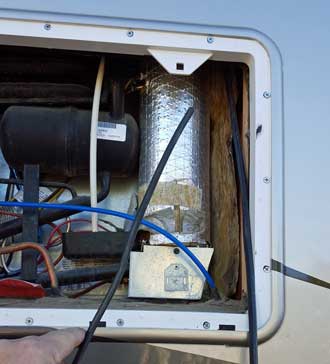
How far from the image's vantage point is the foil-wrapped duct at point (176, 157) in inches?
46.6

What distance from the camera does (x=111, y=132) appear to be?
1.24 meters

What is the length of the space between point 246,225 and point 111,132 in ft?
1.28

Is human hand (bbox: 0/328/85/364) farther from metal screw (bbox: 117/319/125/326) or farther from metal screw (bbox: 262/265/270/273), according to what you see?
metal screw (bbox: 262/265/270/273)

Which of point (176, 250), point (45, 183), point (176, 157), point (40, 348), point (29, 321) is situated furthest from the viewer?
point (45, 183)

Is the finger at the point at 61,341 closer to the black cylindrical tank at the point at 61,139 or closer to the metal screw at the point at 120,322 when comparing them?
the metal screw at the point at 120,322

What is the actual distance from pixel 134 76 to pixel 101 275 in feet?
1.49

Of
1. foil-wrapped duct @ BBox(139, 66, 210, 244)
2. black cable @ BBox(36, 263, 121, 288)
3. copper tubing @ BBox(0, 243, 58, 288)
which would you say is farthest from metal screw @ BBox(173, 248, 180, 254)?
copper tubing @ BBox(0, 243, 58, 288)

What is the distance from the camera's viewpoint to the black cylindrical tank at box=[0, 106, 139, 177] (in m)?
1.22

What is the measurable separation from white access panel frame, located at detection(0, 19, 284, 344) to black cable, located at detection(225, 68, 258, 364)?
2 cm

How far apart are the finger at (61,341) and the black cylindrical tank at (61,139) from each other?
43 centimetres

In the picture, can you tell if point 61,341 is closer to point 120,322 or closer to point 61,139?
point 120,322

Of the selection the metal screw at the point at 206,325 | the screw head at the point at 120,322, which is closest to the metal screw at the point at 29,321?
the screw head at the point at 120,322

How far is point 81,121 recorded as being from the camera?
1.23m

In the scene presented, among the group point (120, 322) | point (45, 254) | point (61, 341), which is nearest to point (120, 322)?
point (120, 322)
